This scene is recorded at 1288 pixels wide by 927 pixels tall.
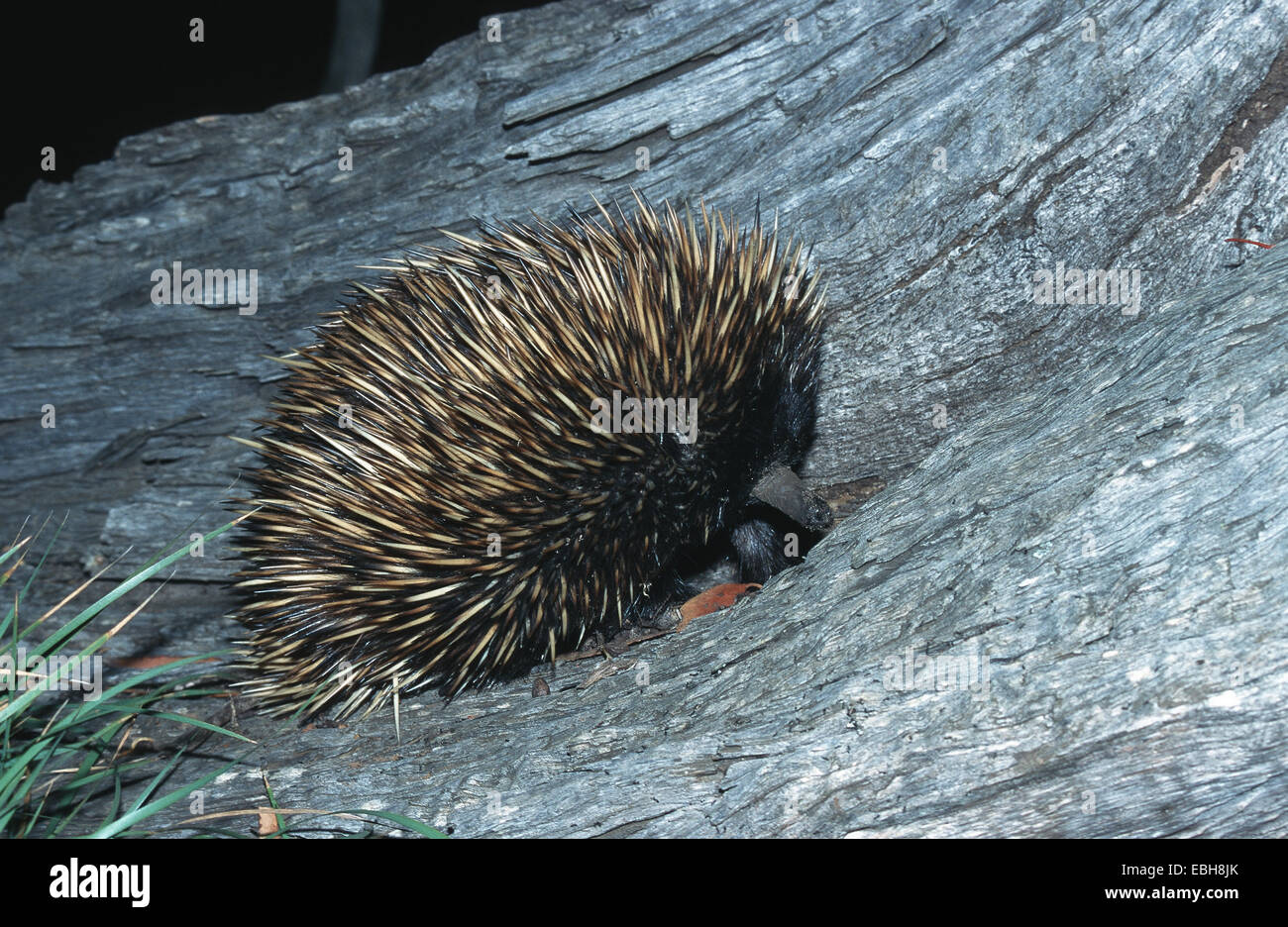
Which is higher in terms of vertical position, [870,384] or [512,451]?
[870,384]

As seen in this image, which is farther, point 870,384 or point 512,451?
point 870,384

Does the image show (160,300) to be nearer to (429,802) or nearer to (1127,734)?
(429,802)

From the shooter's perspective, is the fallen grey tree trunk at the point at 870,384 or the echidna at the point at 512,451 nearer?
the fallen grey tree trunk at the point at 870,384

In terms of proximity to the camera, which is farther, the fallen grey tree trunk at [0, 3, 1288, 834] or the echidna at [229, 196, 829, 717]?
the echidna at [229, 196, 829, 717]
